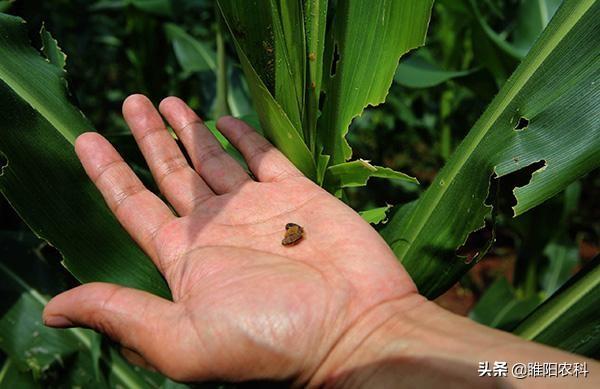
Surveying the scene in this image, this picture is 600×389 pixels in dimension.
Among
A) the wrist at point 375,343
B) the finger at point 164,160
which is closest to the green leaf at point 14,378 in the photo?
the finger at point 164,160

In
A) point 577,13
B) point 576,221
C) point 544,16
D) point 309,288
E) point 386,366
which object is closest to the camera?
point 386,366

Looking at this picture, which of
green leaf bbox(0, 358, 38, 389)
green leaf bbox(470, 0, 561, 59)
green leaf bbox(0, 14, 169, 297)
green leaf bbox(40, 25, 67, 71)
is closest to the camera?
green leaf bbox(0, 14, 169, 297)

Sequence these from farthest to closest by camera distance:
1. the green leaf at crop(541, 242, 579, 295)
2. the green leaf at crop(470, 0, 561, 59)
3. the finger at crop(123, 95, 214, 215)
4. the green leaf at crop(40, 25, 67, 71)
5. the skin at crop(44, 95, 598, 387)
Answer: the green leaf at crop(541, 242, 579, 295)
the green leaf at crop(470, 0, 561, 59)
the green leaf at crop(40, 25, 67, 71)
the finger at crop(123, 95, 214, 215)
the skin at crop(44, 95, 598, 387)

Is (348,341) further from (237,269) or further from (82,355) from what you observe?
(82,355)

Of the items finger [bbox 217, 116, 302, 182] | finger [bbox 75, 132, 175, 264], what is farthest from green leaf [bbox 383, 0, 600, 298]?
finger [bbox 75, 132, 175, 264]

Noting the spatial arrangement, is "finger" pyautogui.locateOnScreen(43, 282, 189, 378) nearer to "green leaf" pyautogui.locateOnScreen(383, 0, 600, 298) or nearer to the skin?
the skin

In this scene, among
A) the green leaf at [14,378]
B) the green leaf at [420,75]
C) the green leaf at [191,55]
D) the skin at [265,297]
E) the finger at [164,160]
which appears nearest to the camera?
the skin at [265,297]

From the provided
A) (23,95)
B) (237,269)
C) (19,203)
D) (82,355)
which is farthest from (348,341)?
(82,355)

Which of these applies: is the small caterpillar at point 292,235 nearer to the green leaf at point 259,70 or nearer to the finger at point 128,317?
the green leaf at point 259,70
